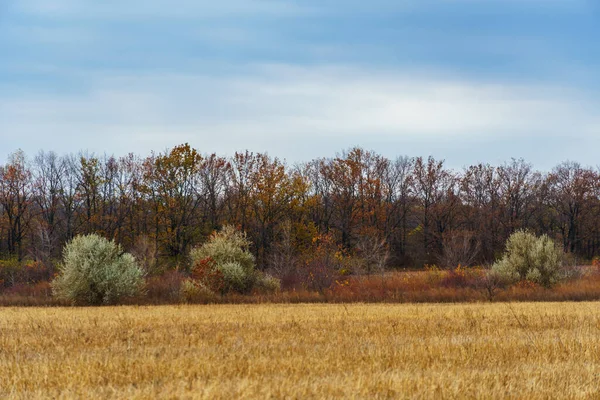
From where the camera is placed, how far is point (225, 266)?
35.5 metres

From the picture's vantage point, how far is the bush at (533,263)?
40250 mm

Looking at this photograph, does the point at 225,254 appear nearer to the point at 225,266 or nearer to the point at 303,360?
the point at 225,266

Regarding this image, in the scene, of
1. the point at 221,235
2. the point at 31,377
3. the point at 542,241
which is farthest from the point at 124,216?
the point at 31,377

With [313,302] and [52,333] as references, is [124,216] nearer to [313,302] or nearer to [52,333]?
[313,302]

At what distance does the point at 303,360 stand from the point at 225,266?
25.1 meters

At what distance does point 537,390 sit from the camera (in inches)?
335

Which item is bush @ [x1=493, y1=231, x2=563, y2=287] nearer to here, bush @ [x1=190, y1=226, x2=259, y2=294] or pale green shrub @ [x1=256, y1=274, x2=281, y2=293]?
pale green shrub @ [x1=256, y1=274, x2=281, y2=293]

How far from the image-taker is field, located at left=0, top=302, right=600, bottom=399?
27.9 ft

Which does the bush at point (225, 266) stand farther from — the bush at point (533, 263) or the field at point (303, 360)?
the bush at point (533, 263)

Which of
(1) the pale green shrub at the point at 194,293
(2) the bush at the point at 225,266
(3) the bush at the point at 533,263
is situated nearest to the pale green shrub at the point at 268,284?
(2) the bush at the point at 225,266

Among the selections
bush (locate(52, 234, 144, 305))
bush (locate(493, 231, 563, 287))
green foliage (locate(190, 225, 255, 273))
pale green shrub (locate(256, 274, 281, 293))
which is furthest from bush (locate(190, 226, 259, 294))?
bush (locate(493, 231, 563, 287))

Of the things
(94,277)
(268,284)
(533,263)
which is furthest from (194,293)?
(533,263)

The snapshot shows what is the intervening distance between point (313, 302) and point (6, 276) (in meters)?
27.7

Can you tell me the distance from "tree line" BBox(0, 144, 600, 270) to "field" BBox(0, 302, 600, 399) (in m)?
39.3
